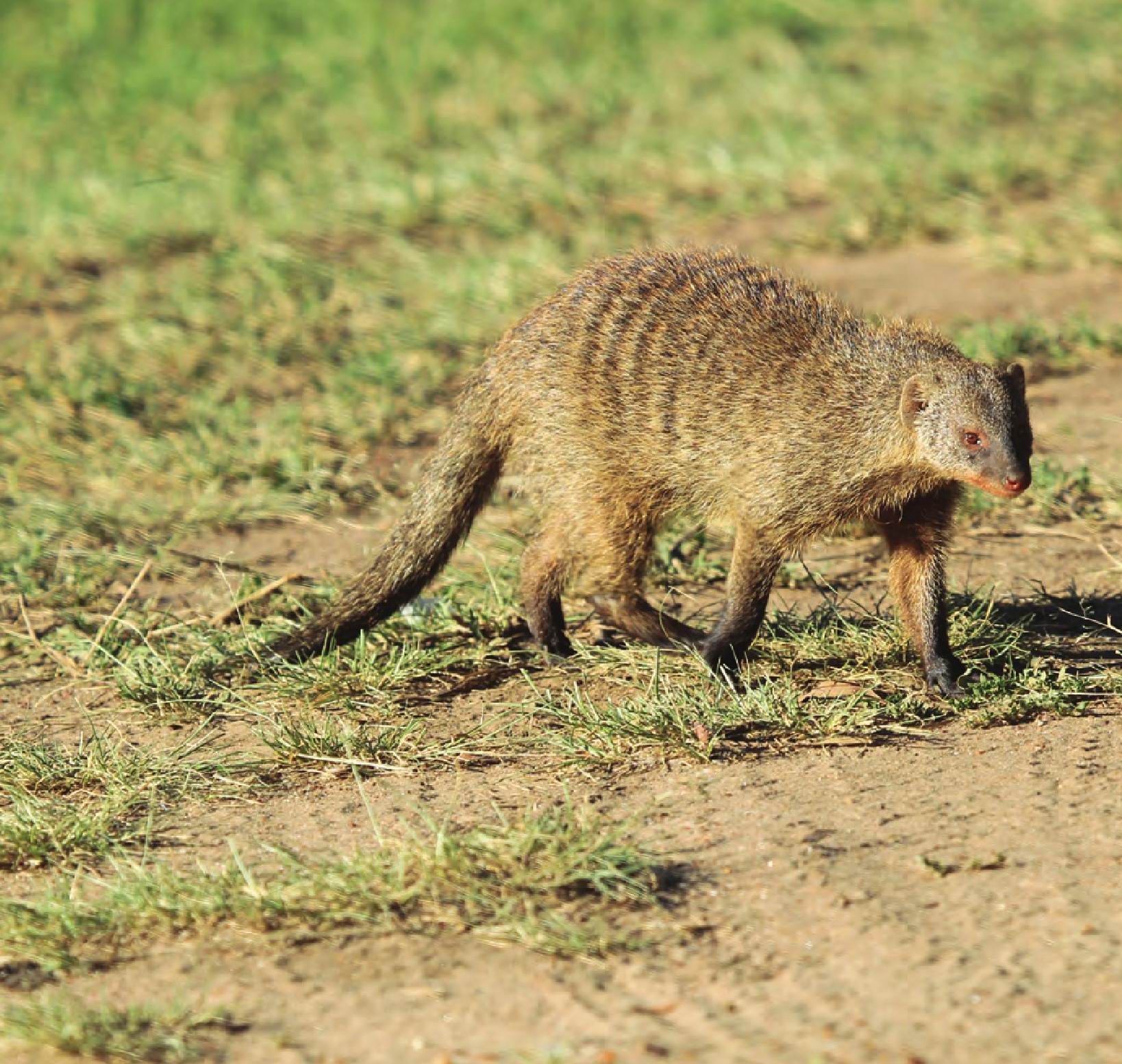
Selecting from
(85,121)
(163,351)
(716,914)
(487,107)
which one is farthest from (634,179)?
(716,914)

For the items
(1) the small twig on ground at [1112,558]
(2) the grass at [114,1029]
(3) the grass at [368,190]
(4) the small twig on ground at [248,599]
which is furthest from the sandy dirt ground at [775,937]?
(3) the grass at [368,190]

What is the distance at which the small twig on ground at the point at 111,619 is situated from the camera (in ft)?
14.1

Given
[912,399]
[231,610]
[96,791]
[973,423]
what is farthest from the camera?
[231,610]

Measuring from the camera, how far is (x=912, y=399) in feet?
12.6

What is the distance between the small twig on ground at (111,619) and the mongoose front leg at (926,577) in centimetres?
197

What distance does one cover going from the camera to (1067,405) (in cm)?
553

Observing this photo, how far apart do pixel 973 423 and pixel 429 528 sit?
138 cm

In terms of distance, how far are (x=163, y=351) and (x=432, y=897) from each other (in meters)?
3.85

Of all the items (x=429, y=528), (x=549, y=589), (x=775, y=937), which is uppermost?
(x=429, y=528)

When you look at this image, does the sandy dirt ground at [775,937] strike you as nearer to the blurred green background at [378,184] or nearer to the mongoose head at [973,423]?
the mongoose head at [973,423]

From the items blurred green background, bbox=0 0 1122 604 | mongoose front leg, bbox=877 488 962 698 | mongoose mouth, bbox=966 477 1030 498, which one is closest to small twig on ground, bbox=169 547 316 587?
blurred green background, bbox=0 0 1122 604

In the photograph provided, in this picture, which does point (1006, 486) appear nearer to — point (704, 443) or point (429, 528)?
point (704, 443)

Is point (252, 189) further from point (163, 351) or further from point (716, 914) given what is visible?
point (716, 914)

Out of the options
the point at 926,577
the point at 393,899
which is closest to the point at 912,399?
the point at 926,577
